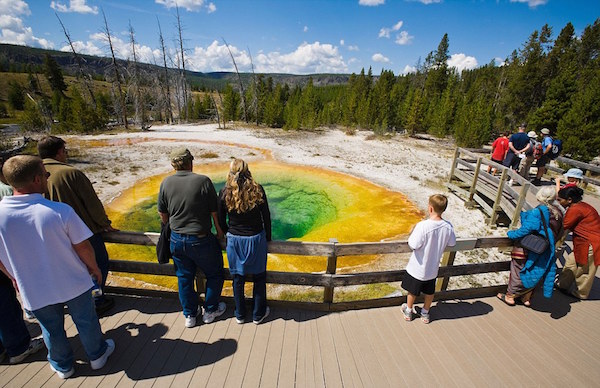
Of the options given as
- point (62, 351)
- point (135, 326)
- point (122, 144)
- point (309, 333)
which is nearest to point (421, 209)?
point (309, 333)

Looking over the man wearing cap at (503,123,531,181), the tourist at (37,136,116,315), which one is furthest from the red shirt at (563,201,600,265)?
the tourist at (37,136,116,315)

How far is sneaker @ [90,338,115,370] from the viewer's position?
2.67 m

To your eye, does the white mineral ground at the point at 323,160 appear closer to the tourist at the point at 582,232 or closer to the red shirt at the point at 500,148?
the red shirt at the point at 500,148

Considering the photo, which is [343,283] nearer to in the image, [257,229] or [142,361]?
[257,229]

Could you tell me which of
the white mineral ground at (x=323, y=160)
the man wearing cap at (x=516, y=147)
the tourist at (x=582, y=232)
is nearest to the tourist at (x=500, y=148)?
the man wearing cap at (x=516, y=147)

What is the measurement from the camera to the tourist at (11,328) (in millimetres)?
2592

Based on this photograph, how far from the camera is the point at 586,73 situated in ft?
88.4

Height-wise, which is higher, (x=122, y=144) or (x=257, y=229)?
(x=257, y=229)

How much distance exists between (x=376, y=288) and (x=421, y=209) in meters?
5.60

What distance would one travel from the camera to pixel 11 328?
2645 millimetres

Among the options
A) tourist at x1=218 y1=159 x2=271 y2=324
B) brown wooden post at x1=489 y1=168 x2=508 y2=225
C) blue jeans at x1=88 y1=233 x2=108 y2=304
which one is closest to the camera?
tourist at x1=218 y1=159 x2=271 y2=324

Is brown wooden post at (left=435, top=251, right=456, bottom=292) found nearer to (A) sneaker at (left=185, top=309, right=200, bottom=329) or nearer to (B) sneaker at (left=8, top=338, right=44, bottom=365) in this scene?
(A) sneaker at (left=185, top=309, right=200, bottom=329)

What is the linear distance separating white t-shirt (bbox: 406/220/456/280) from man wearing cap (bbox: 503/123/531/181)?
7653 millimetres

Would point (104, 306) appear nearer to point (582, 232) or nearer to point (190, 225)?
point (190, 225)
